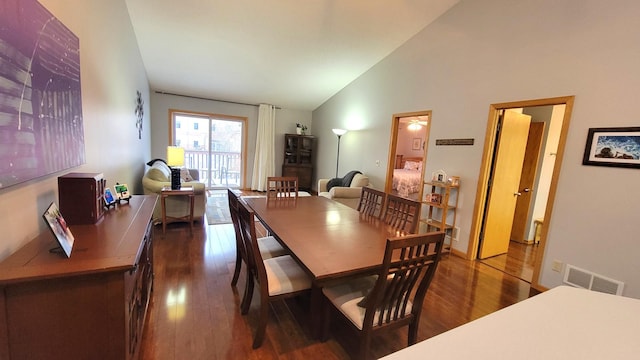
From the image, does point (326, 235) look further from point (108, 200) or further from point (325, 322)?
point (108, 200)

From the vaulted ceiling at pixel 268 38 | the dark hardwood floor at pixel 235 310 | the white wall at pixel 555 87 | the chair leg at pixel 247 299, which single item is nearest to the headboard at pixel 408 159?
the vaulted ceiling at pixel 268 38

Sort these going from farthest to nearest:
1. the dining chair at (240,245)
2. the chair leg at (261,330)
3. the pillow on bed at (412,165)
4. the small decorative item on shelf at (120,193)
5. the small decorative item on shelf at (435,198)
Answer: the pillow on bed at (412,165)
the small decorative item on shelf at (435,198)
the small decorative item on shelf at (120,193)
the dining chair at (240,245)
the chair leg at (261,330)

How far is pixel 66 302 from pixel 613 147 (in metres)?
3.69

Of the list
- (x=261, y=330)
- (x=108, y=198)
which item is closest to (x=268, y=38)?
(x=108, y=198)

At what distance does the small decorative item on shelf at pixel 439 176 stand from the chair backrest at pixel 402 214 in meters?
1.65

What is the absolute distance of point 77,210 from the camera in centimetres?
140

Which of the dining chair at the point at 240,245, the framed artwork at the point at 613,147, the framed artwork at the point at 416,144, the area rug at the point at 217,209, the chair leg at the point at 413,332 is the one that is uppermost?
the framed artwork at the point at 416,144

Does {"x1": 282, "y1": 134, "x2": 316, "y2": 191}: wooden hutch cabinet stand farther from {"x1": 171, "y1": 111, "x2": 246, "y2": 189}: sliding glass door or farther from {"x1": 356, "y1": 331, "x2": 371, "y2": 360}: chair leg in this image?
{"x1": 356, "y1": 331, "x2": 371, "y2": 360}: chair leg

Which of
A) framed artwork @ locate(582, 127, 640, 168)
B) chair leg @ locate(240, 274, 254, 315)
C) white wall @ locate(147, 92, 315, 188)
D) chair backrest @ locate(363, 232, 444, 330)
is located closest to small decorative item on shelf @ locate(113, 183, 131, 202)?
chair leg @ locate(240, 274, 254, 315)

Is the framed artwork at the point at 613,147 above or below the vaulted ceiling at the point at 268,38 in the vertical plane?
below

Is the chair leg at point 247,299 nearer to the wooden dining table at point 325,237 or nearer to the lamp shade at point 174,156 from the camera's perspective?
the wooden dining table at point 325,237

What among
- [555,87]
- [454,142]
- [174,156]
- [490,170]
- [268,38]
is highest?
[268,38]

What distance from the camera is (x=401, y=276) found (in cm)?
132

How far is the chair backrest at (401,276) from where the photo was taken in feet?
4.09
